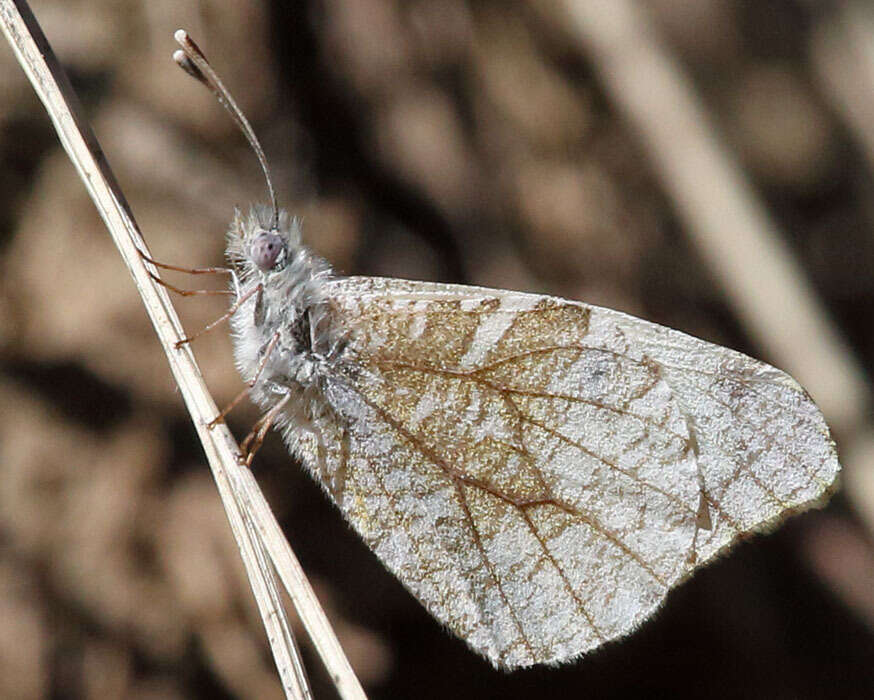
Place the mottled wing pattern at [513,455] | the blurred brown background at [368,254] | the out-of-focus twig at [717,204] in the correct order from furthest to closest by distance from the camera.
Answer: the out-of-focus twig at [717,204] → the blurred brown background at [368,254] → the mottled wing pattern at [513,455]

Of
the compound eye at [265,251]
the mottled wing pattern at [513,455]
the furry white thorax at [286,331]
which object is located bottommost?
the mottled wing pattern at [513,455]

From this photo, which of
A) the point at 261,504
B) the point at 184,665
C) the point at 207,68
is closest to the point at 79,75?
the point at 207,68

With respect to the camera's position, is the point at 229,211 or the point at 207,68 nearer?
the point at 207,68

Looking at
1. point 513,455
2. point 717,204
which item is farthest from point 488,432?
point 717,204

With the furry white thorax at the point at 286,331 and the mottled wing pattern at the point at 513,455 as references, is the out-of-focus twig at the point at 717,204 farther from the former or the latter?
the furry white thorax at the point at 286,331

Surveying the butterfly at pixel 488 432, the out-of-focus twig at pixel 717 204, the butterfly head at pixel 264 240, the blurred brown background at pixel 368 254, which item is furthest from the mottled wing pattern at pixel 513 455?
the out-of-focus twig at pixel 717 204

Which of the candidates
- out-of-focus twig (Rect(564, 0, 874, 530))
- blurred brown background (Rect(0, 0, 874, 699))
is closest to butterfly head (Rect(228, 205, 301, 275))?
blurred brown background (Rect(0, 0, 874, 699))

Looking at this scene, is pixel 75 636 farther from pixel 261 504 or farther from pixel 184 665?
pixel 261 504
